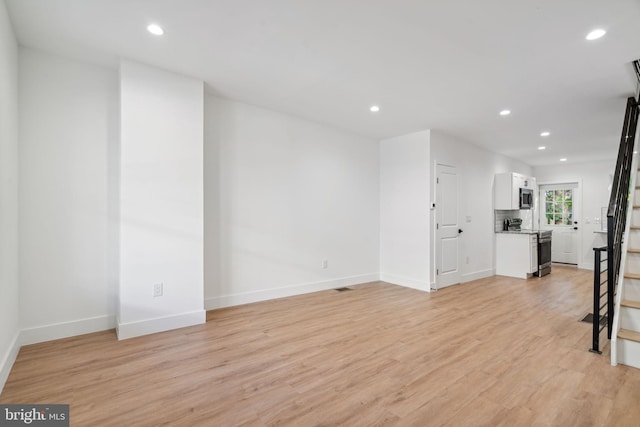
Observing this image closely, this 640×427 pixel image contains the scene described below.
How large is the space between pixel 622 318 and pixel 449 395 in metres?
1.93

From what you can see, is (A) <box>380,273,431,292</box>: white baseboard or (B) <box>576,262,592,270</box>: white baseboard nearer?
(A) <box>380,273,431,292</box>: white baseboard

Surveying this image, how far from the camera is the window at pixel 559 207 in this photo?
7.81m

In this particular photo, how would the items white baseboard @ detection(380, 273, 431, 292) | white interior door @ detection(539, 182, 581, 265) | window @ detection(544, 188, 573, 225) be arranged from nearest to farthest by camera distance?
white baseboard @ detection(380, 273, 431, 292) → white interior door @ detection(539, 182, 581, 265) → window @ detection(544, 188, 573, 225)

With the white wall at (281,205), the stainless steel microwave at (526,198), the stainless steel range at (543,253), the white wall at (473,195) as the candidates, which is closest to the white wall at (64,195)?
the white wall at (281,205)

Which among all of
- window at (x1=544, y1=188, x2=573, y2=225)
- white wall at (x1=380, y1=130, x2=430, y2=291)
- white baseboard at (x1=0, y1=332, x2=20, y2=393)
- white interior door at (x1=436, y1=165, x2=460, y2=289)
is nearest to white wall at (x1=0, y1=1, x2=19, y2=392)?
white baseboard at (x1=0, y1=332, x2=20, y2=393)

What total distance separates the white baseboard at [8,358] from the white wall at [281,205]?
5.49 ft

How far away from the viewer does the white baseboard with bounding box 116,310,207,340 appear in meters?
2.87

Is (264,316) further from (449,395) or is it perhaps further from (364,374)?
(449,395)

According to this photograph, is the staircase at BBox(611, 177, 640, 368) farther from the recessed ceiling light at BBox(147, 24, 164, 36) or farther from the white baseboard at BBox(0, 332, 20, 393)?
the white baseboard at BBox(0, 332, 20, 393)

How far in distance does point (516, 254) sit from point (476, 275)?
3.52 ft

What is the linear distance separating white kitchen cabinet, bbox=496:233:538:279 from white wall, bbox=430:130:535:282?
178 millimetres

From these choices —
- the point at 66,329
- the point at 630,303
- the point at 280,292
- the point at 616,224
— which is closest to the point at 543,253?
the point at 616,224

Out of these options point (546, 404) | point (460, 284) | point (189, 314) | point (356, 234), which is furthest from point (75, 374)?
point (460, 284)

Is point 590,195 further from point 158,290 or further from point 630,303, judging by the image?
point 158,290
